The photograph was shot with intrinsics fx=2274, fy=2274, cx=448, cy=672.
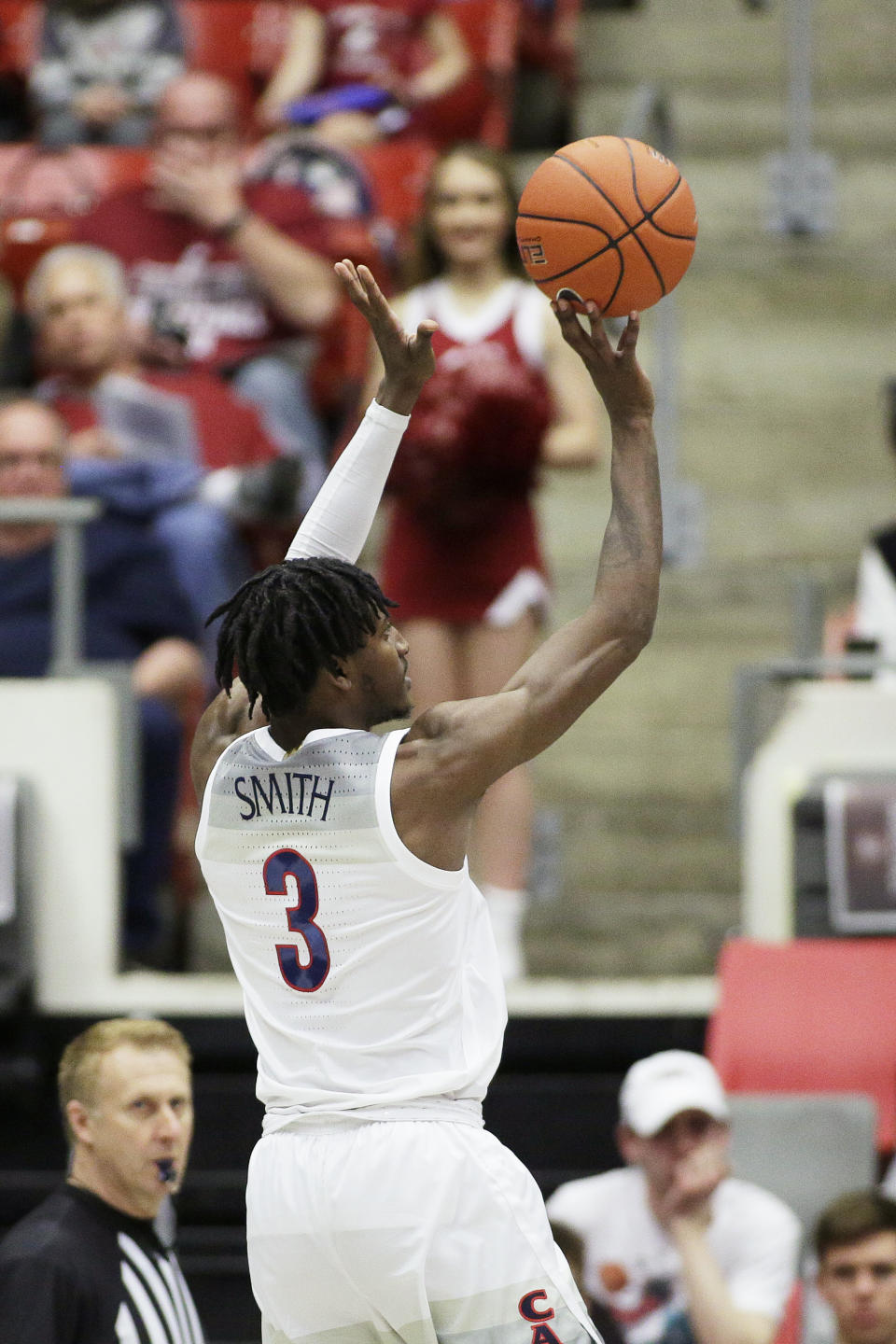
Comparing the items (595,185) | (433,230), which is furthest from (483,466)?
(595,185)

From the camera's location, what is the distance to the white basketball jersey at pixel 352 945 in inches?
131

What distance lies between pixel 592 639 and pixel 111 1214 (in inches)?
59.6

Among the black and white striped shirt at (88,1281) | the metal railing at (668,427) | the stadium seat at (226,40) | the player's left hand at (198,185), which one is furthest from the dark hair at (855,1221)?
the stadium seat at (226,40)

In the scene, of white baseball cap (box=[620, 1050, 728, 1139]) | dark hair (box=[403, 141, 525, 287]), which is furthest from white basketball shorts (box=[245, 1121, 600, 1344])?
dark hair (box=[403, 141, 525, 287])

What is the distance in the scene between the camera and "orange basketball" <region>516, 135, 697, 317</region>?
3.61m

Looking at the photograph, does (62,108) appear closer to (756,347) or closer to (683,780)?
(756,347)

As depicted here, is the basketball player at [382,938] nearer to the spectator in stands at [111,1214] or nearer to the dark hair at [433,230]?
the spectator in stands at [111,1214]

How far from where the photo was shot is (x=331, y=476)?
3930mm

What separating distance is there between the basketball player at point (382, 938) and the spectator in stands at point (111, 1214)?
536 mm

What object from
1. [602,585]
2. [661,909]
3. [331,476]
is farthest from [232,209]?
[602,585]

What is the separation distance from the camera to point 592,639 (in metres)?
3.28

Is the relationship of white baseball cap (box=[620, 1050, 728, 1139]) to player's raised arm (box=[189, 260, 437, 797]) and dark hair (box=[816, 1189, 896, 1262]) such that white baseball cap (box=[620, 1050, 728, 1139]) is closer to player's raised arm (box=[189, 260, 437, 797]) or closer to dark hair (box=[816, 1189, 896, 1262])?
dark hair (box=[816, 1189, 896, 1262])

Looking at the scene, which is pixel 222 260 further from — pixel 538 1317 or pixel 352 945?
pixel 538 1317

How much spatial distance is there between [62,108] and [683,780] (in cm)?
370
